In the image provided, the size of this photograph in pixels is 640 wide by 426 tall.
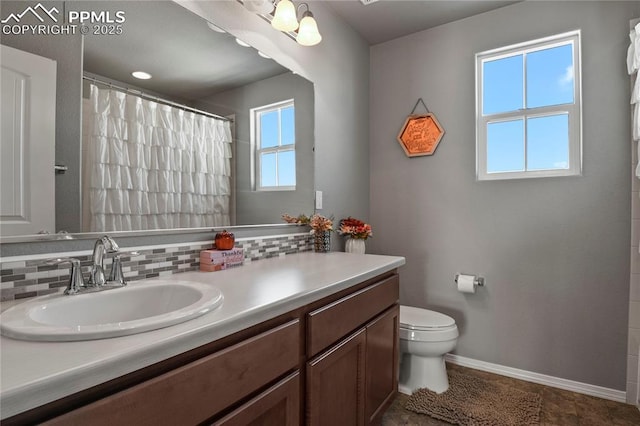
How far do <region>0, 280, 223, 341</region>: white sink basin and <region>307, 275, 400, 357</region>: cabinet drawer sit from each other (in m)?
0.36

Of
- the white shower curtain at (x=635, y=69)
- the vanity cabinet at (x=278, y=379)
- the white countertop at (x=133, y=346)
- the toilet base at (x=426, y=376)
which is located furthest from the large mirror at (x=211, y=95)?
the white shower curtain at (x=635, y=69)

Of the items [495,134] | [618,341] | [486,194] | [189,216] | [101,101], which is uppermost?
[495,134]

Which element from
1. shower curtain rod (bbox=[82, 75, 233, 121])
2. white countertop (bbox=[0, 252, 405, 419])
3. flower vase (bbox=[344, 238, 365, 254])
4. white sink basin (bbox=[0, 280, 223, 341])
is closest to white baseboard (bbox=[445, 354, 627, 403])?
flower vase (bbox=[344, 238, 365, 254])

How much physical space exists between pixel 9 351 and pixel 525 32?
2.90m

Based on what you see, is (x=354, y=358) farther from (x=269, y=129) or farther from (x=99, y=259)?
(x=269, y=129)

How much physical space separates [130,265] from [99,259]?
0.19m

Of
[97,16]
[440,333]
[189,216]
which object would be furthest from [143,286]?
[440,333]

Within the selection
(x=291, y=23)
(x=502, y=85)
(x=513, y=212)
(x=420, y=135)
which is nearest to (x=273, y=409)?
(x=291, y=23)

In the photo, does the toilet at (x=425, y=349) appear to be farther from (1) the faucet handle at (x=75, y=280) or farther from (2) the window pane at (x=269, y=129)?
(1) the faucet handle at (x=75, y=280)

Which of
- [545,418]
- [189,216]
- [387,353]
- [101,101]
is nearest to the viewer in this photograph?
[101,101]

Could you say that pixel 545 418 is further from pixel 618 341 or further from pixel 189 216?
pixel 189 216

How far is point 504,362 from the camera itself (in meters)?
2.24

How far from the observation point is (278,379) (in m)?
0.94

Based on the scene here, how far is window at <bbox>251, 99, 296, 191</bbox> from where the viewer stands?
174 centimetres
